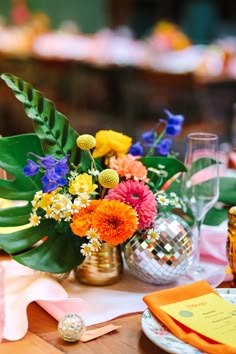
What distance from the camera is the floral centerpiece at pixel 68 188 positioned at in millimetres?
1101

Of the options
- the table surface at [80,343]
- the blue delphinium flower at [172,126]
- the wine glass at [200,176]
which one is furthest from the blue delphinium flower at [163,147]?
the table surface at [80,343]

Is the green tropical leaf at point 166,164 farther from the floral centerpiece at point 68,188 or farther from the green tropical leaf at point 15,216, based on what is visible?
the green tropical leaf at point 15,216

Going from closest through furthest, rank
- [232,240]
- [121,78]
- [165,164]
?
1. [232,240]
2. [165,164]
3. [121,78]

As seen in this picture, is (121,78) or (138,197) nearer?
(138,197)

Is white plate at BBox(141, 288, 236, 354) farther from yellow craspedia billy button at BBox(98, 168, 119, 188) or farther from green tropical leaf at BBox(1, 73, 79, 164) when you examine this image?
green tropical leaf at BBox(1, 73, 79, 164)

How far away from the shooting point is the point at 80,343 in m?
0.99

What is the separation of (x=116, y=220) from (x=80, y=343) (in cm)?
22

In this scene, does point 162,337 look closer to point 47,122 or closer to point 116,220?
point 116,220

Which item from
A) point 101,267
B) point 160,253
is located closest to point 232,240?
point 160,253

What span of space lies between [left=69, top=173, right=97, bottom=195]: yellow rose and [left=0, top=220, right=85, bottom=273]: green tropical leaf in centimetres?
10

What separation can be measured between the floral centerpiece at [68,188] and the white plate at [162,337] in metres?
0.16

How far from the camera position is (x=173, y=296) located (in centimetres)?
106

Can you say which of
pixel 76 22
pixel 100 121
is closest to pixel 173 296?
pixel 100 121

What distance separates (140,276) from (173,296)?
0.47 ft
